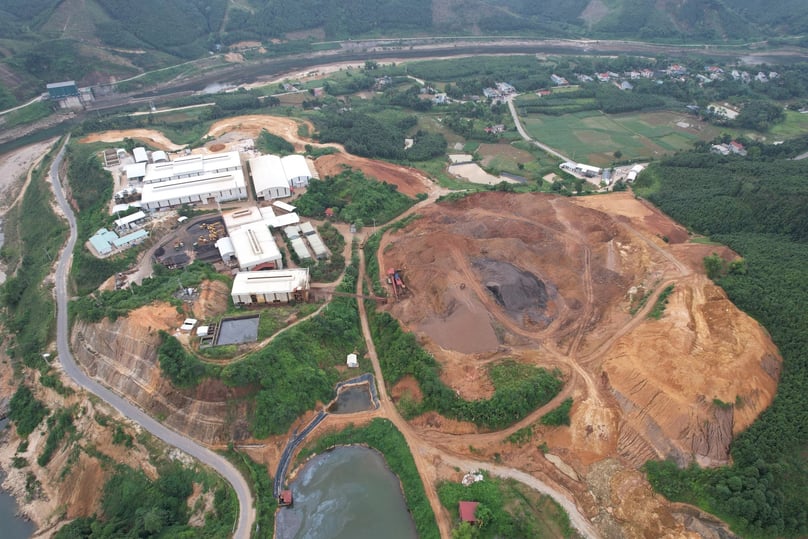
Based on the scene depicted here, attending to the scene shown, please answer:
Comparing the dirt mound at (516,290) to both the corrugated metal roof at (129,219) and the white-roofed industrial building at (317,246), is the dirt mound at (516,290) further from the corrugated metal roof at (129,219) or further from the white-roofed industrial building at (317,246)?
the corrugated metal roof at (129,219)

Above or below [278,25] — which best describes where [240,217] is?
below

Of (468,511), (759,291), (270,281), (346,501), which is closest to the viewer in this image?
(468,511)

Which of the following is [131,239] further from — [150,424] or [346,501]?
[346,501]

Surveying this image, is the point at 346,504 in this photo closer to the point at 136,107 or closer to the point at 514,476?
the point at 514,476

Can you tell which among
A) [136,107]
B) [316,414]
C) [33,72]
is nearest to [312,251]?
[316,414]

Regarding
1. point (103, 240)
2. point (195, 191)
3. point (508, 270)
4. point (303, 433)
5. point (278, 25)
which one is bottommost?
point (303, 433)

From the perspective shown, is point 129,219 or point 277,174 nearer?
point 129,219

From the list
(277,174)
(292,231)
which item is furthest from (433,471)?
(277,174)

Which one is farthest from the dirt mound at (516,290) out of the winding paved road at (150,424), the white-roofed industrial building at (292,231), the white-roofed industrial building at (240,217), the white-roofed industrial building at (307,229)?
the winding paved road at (150,424)
